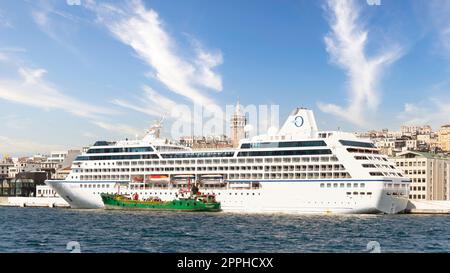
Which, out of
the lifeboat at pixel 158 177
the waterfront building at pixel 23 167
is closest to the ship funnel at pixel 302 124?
the lifeboat at pixel 158 177

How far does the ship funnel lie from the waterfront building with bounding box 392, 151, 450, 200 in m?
22.8

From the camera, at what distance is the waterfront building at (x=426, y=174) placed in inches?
2948

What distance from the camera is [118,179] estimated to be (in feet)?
220

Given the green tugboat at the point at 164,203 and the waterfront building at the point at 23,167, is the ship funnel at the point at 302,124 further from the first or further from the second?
the waterfront building at the point at 23,167

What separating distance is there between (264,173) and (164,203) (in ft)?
33.4

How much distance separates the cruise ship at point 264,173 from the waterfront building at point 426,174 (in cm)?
1833

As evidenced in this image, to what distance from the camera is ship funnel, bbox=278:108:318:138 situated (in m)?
57.5

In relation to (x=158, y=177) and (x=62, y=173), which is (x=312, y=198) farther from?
(x=62, y=173)

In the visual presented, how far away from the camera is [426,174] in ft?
245

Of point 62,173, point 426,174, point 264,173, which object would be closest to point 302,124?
point 264,173

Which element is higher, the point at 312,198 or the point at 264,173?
the point at 264,173
